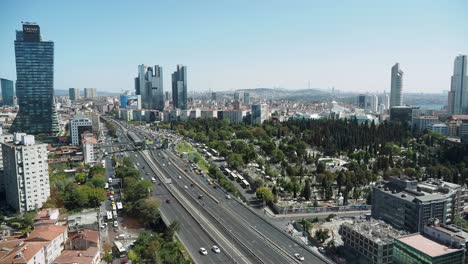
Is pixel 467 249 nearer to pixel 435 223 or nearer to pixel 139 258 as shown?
pixel 435 223

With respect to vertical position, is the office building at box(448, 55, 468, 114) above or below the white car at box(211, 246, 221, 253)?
above

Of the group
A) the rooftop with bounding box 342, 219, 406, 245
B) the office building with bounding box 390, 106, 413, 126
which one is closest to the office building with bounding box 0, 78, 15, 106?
the office building with bounding box 390, 106, 413, 126

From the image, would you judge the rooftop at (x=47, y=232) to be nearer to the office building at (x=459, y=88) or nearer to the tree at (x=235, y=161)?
the tree at (x=235, y=161)

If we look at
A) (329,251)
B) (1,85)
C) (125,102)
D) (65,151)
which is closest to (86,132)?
(65,151)

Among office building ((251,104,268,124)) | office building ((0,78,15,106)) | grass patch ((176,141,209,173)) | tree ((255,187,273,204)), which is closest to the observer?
tree ((255,187,273,204))

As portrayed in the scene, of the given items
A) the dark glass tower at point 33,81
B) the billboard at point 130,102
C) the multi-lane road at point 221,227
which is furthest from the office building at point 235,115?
the multi-lane road at point 221,227

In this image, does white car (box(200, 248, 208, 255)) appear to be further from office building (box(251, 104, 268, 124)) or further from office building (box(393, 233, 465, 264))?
office building (box(251, 104, 268, 124))
